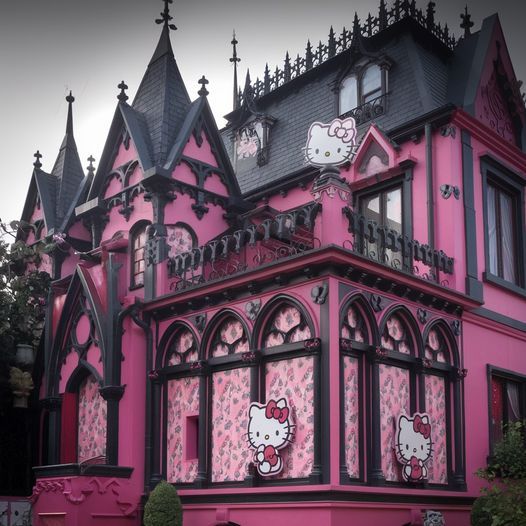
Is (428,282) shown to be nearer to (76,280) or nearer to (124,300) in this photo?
(124,300)

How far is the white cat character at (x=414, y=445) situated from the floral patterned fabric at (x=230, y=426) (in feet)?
9.52

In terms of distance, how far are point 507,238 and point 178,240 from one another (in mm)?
8006

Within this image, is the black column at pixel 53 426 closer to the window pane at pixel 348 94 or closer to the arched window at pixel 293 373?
the arched window at pixel 293 373

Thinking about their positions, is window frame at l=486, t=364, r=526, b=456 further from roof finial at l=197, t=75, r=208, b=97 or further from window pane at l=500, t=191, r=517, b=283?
roof finial at l=197, t=75, r=208, b=97

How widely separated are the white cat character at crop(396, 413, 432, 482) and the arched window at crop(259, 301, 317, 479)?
204cm

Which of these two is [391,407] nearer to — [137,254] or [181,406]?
[181,406]

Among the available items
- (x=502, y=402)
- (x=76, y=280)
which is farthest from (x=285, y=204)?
(x=502, y=402)

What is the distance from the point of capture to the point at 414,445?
17047 mm

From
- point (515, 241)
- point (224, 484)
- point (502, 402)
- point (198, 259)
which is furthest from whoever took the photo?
point (515, 241)

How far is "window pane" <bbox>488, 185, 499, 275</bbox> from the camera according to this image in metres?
20.9

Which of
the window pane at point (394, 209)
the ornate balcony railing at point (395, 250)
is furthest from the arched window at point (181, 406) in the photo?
the window pane at point (394, 209)

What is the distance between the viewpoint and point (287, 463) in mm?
16062

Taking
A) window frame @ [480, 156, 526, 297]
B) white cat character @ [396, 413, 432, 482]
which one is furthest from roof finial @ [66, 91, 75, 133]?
white cat character @ [396, 413, 432, 482]

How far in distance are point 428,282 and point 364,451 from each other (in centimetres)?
370
